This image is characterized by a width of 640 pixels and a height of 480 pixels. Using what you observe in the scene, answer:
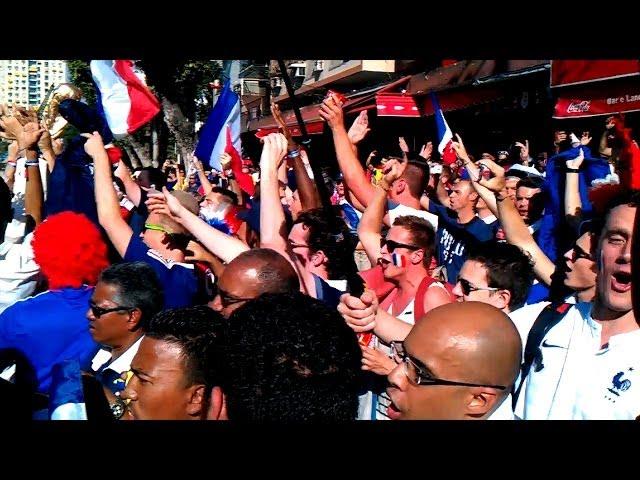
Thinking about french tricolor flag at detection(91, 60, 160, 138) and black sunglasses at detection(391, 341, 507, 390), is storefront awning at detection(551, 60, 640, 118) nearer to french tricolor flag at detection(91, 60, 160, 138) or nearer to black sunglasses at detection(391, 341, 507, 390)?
french tricolor flag at detection(91, 60, 160, 138)

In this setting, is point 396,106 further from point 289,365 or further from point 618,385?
point 289,365

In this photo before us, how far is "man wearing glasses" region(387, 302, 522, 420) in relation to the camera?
2145 millimetres

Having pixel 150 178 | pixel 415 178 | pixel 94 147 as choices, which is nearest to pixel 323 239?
pixel 94 147

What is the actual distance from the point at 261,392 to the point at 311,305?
0.30 m

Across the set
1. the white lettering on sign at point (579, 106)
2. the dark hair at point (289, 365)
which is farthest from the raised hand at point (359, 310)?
the white lettering on sign at point (579, 106)

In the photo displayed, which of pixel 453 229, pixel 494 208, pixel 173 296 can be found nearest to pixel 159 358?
pixel 173 296

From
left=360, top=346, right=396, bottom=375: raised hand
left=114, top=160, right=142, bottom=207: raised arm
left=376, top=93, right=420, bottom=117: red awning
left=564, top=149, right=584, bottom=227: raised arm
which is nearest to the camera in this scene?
left=360, top=346, right=396, bottom=375: raised hand

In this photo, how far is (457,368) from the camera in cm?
214

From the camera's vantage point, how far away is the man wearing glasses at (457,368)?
2.14 metres

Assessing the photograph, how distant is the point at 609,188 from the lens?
292cm

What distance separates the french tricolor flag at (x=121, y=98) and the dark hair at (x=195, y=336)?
4.39 m

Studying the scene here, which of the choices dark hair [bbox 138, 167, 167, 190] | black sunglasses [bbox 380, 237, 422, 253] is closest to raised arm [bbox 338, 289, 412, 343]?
black sunglasses [bbox 380, 237, 422, 253]

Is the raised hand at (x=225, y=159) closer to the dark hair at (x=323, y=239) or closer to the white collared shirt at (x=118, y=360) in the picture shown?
the dark hair at (x=323, y=239)

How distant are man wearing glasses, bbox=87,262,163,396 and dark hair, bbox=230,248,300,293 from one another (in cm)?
44
